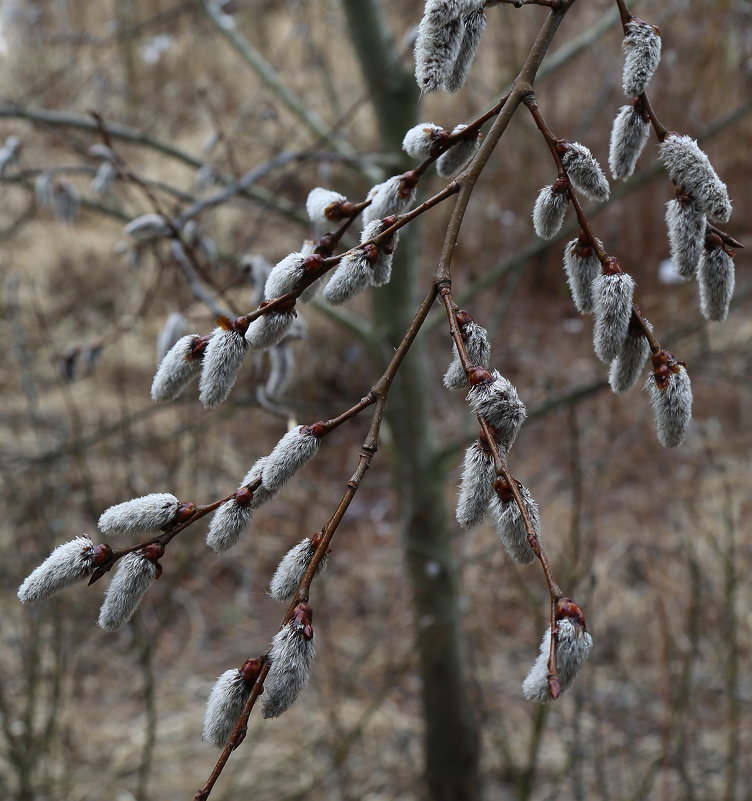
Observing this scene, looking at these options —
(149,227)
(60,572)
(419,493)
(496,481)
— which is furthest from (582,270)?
(419,493)

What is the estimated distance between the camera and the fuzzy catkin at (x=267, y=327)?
890 millimetres

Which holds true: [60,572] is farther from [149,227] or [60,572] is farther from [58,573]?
[149,227]

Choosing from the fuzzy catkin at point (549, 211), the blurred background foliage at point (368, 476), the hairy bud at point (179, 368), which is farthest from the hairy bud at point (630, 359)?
the blurred background foliage at point (368, 476)

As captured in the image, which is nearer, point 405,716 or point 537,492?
point 405,716

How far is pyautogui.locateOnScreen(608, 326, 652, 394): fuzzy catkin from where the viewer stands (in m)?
0.93

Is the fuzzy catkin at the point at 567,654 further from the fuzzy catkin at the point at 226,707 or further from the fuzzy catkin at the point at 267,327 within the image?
the fuzzy catkin at the point at 267,327

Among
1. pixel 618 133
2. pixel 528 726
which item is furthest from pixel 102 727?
pixel 618 133

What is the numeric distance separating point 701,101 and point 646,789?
5.28m

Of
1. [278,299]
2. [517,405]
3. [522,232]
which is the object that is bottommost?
[517,405]

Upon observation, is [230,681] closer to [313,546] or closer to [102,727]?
[313,546]

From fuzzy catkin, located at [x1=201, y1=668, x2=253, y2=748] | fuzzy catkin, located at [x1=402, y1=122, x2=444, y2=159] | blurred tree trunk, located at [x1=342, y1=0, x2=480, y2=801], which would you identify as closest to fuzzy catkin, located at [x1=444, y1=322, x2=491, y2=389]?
fuzzy catkin, located at [x1=402, y1=122, x2=444, y2=159]

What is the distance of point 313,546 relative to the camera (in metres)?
0.85

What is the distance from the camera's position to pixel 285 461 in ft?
2.74

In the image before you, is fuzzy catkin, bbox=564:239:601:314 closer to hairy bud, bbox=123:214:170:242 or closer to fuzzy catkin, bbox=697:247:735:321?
fuzzy catkin, bbox=697:247:735:321
